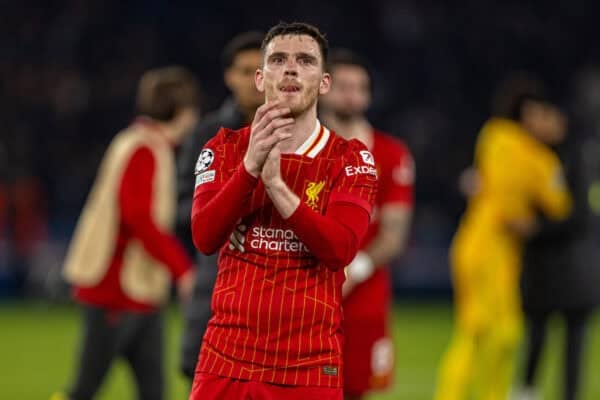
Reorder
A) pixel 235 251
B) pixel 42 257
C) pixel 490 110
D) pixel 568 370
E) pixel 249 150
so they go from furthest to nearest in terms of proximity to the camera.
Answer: pixel 490 110 → pixel 42 257 → pixel 568 370 → pixel 235 251 → pixel 249 150

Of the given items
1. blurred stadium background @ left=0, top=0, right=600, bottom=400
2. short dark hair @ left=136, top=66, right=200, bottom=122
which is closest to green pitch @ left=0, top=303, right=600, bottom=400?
blurred stadium background @ left=0, top=0, right=600, bottom=400

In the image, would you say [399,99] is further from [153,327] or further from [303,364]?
[303,364]

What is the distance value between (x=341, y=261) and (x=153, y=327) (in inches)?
116

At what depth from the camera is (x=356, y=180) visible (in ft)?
12.4

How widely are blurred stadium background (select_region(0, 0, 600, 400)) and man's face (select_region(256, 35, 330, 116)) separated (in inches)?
508

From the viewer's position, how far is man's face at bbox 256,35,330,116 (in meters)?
3.63

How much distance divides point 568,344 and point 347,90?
110 inches

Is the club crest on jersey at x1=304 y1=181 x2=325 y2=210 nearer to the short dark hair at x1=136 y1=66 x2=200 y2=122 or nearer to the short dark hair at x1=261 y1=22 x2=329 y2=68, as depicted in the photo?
the short dark hair at x1=261 y1=22 x2=329 y2=68

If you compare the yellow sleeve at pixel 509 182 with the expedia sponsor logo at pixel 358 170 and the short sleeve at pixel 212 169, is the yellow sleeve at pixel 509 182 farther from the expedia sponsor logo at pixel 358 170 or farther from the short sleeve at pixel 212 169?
the short sleeve at pixel 212 169

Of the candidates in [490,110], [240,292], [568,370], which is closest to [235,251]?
[240,292]

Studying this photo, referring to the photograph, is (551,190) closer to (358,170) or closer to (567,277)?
(567,277)

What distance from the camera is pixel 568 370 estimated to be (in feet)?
26.0

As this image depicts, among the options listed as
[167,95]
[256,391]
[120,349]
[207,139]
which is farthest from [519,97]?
[256,391]

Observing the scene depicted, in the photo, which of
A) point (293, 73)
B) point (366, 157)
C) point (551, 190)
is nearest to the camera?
point (293, 73)
